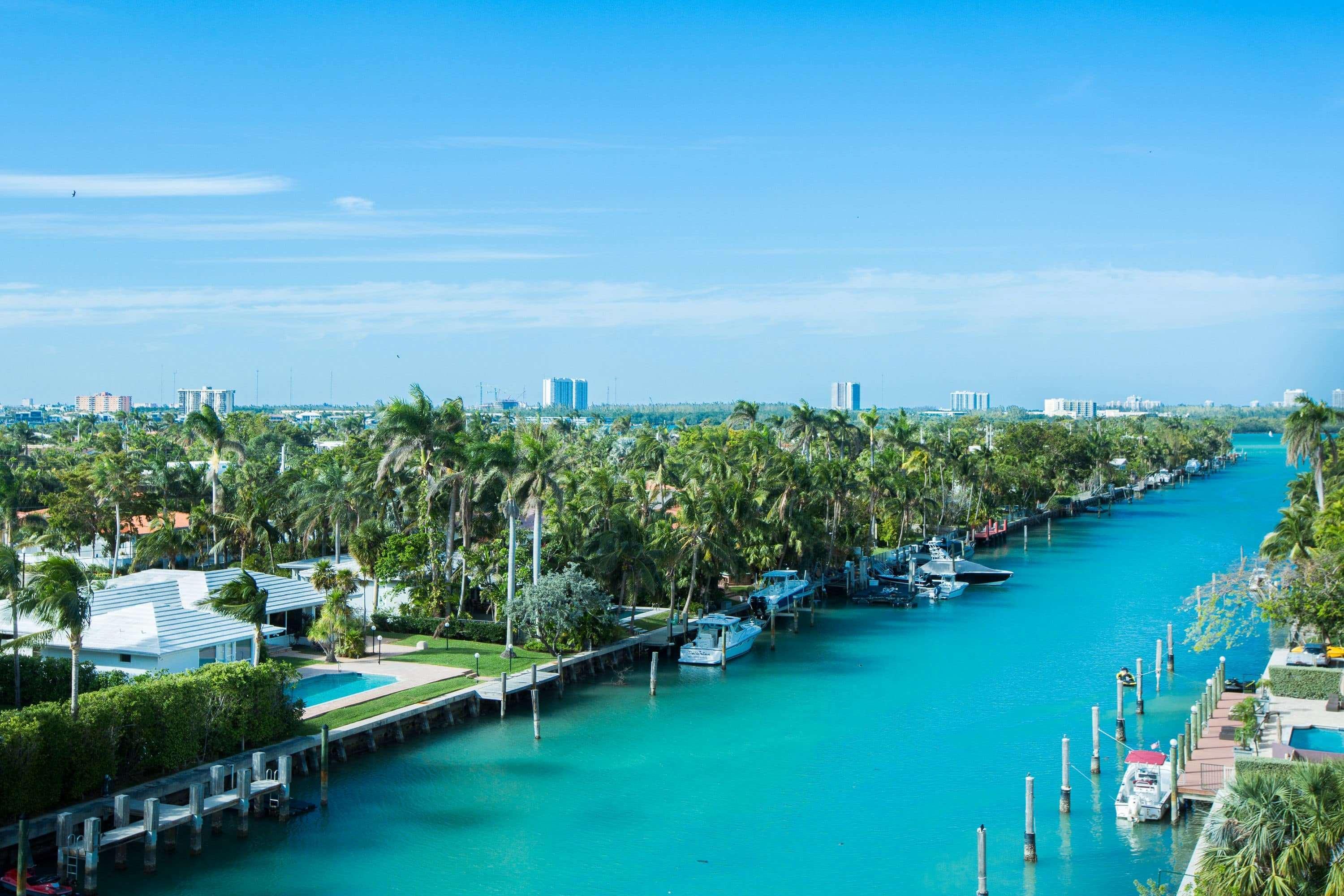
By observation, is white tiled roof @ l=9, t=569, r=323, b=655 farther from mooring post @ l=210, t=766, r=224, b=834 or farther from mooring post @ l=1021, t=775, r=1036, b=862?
mooring post @ l=1021, t=775, r=1036, b=862

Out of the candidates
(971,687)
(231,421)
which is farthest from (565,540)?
(231,421)

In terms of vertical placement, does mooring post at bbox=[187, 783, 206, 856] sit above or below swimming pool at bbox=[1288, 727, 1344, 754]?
below

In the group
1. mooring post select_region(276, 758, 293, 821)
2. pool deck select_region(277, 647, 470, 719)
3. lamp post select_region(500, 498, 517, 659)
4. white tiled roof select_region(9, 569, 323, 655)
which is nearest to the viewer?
mooring post select_region(276, 758, 293, 821)

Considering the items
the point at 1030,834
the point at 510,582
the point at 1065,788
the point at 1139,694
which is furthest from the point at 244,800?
the point at 1139,694

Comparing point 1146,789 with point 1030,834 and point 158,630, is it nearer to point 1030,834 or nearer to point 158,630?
point 1030,834

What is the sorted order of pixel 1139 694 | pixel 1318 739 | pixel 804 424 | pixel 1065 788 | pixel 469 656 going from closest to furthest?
pixel 1065 788, pixel 1318 739, pixel 1139 694, pixel 469 656, pixel 804 424

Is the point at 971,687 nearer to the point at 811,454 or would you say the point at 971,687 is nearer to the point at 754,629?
the point at 754,629

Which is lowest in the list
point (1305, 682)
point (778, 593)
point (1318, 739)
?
point (778, 593)

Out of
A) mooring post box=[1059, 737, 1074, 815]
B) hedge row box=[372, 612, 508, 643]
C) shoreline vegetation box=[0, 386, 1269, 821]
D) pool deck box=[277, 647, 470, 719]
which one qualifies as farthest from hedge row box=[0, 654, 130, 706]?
mooring post box=[1059, 737, 1074, 815]
